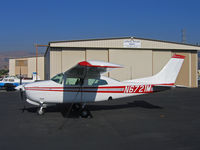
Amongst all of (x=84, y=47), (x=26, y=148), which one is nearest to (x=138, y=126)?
(x=26, y=148)

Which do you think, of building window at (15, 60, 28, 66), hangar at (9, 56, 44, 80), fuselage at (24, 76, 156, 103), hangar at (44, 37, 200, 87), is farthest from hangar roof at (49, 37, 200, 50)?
building window at (15, 60, 28, 66)

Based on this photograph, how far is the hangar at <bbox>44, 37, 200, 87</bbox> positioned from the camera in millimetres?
24125

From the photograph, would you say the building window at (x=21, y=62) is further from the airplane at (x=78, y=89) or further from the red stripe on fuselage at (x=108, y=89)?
the red stripe on fuselage at (x=108, y=89)

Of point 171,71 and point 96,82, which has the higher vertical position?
point 171,71

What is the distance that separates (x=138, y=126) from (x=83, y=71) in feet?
10.0

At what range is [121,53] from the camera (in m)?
25.0

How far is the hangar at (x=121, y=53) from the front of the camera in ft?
79.2

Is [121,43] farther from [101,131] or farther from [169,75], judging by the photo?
[101,131]

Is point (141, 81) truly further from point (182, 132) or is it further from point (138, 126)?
point (182, 132)

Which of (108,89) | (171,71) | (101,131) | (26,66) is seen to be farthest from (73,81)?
(26,66)

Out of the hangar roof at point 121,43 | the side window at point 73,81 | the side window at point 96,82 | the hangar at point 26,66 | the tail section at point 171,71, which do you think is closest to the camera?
the side window at point 73,81

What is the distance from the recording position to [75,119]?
8.38m

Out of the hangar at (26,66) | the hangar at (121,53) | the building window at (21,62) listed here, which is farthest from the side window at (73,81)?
the building window at (21,62)

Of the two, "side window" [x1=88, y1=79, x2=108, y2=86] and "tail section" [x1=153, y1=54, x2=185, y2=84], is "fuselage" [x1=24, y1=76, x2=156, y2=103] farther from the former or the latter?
"tail section" [x1=153, y1=54, x2=185, y2=84]
